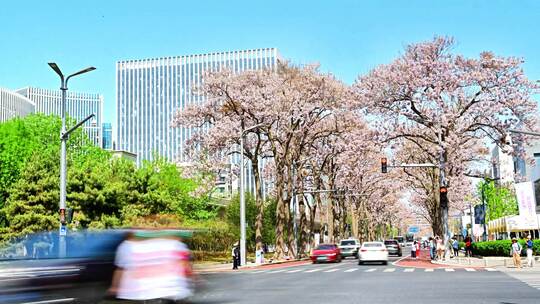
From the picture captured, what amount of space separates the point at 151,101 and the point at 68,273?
551 ft

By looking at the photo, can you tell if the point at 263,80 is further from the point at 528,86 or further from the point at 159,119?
the point at 159,119

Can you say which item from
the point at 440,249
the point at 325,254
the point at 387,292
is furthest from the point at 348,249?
the point at 387,292

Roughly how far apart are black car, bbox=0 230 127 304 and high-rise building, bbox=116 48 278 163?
159m

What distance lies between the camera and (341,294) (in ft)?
57.4

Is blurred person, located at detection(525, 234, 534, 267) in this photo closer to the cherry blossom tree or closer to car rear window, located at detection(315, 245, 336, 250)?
the cherry blossom tree

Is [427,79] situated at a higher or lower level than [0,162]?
higher

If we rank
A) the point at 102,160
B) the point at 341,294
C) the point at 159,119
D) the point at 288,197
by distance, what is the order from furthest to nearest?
the point at 159,119 → the point at 102,160 → the point at 288,197 → the point at 341,294

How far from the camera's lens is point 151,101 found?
174 m

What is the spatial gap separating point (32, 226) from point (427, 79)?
28.3 meters

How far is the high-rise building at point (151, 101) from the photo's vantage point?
16950cm

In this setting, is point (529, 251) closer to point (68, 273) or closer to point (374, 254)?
point (374, 254)

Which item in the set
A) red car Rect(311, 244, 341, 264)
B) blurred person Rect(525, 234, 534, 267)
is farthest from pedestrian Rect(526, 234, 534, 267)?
red car Rect(311, 244, 341, 264)

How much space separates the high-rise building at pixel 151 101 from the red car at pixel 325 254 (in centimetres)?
12283

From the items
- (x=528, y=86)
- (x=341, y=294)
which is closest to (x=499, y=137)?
(x=528, y=86)
